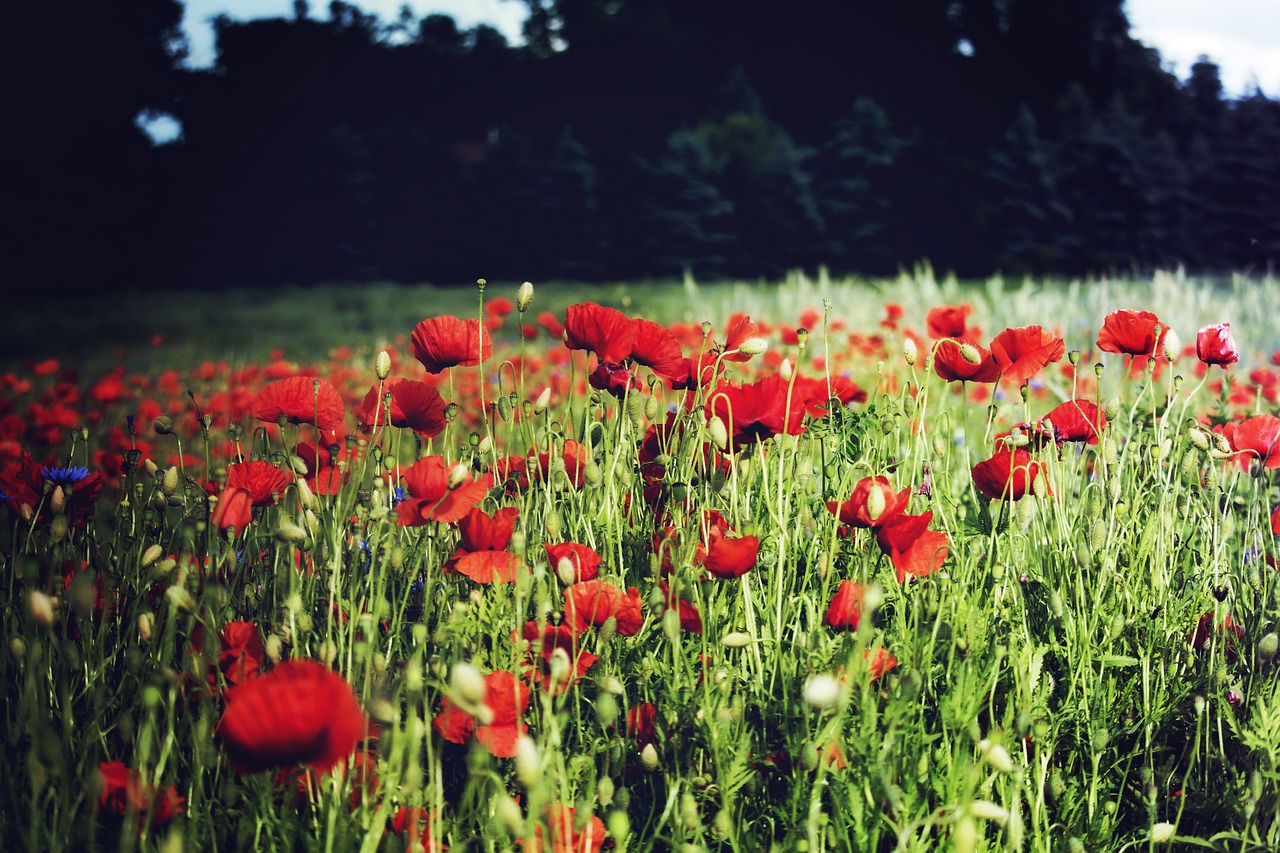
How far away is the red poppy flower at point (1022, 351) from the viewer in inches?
58.3

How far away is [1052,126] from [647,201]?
1238cm

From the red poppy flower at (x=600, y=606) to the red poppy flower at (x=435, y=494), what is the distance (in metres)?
0.18

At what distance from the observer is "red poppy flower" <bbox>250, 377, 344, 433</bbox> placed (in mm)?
1452

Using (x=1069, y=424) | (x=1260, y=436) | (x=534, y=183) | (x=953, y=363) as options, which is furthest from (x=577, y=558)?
(x=534, y=183)

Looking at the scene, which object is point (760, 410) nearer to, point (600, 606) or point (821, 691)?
point (600, 606)

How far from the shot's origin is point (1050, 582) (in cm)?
147

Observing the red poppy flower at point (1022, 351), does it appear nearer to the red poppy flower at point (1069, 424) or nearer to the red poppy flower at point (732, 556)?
the red poppy flower at point (1069, 424)

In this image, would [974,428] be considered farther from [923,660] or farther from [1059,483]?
[923,660]

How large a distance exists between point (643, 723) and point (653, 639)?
0.21 metres

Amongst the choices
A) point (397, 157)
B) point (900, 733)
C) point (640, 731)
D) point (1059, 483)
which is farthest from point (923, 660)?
point (397, 157)

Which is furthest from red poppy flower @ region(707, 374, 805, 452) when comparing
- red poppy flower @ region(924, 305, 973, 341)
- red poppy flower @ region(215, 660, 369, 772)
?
red poppy flower @ region(215, 660, 369, 772)

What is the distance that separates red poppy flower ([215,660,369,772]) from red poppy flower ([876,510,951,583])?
70 centimetres

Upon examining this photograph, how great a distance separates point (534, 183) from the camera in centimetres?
1936

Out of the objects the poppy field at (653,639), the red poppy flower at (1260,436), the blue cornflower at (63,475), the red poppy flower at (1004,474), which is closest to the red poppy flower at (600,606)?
the poppy field at (653,639)
